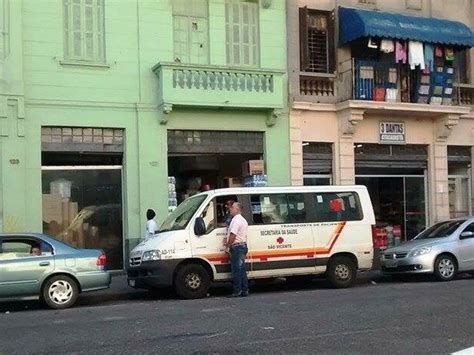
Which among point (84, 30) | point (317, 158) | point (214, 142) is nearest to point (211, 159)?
point (214, 142)

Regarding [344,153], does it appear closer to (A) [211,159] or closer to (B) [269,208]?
(A) [211,159]

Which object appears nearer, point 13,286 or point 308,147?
point 13,286

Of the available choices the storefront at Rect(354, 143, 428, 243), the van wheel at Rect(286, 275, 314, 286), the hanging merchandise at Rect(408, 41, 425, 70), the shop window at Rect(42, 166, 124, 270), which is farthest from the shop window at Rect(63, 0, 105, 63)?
the hanging merchandise at Rect(408, 41, 425, 70)

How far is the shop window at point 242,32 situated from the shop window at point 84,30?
3539mm

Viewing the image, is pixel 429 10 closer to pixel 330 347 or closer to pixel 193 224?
pixel 193 224

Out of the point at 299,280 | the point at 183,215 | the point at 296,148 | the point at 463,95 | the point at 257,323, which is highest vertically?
the point at 463,95

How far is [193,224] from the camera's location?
13406 mm

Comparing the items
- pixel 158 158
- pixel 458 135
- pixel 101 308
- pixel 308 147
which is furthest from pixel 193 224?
pixel 458 135

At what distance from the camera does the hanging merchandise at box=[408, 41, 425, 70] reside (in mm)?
20516

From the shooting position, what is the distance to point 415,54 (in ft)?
67.5

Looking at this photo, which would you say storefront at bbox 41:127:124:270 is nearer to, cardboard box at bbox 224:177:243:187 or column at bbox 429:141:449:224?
cardboard box at bbox 224:177:243:187

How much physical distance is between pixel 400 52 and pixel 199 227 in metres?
10.0

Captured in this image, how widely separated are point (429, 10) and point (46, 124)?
12483 mm

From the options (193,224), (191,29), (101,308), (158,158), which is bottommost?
(101,308)
